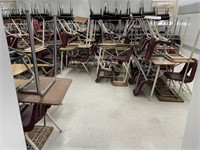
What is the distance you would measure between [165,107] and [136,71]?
1.46 metres

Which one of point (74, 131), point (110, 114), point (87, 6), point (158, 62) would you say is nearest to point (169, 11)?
point (87, 6)

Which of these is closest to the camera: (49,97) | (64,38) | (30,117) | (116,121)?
(49,97)

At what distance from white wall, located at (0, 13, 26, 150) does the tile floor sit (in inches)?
39.0

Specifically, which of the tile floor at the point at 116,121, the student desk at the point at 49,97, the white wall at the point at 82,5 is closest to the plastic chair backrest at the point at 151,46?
the tile floor at the point at 116,121

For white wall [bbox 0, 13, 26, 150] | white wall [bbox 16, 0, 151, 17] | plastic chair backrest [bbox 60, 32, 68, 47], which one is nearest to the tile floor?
white wall [bbox 0, 13, 26, 150]

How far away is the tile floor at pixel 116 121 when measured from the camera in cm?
222

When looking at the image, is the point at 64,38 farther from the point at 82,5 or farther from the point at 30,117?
the point at 82,5

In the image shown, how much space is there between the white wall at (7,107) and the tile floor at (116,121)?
99 centimetres

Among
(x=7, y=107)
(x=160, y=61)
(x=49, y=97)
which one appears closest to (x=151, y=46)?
(x=160, y=61)

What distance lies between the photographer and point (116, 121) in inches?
106

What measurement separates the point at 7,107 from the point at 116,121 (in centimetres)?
180

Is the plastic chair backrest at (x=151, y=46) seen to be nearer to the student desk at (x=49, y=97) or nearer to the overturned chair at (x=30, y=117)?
the student desk at (x=49, y=97)

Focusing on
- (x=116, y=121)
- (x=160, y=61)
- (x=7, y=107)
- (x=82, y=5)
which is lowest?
(x=116, y=121)

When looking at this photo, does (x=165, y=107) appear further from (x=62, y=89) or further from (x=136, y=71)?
(x=62, y=89)
